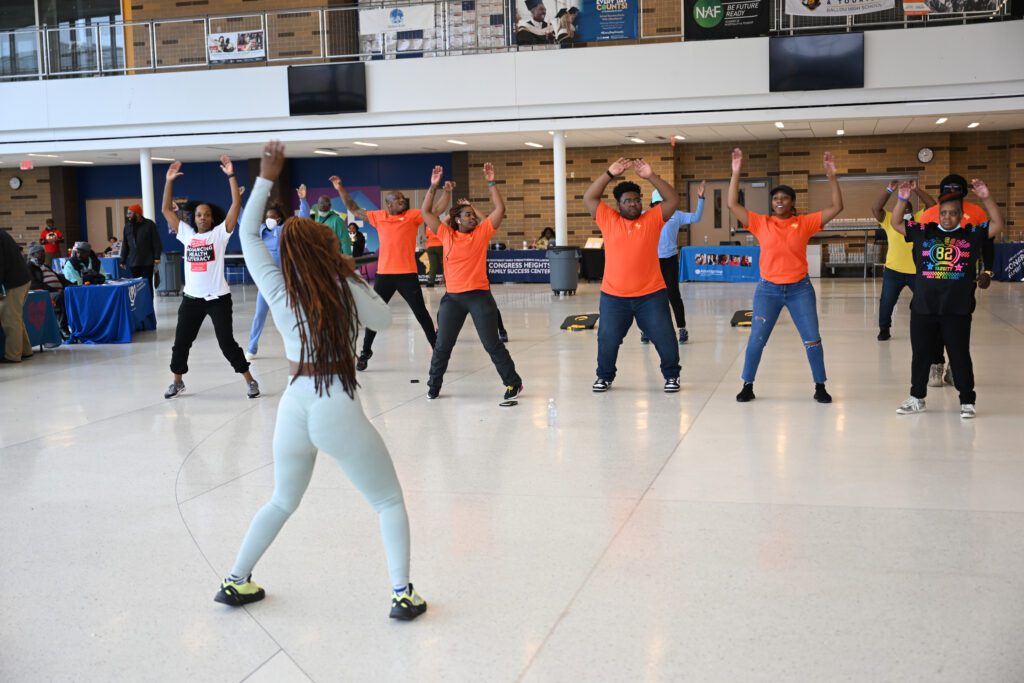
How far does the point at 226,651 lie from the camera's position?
13.0 feet

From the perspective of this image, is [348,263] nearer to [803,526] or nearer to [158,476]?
[803,526]

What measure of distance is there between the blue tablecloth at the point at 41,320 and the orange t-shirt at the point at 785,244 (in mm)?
9380

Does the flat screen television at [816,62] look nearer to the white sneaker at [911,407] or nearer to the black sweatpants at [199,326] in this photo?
the white sneaker at [911,407]

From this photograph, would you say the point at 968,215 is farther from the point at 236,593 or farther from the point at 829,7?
the point at 829,7

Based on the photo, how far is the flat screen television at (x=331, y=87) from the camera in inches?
851

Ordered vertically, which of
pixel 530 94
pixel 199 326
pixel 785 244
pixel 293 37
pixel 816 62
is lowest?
pixel 199 326

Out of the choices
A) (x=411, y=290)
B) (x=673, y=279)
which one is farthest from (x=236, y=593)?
A: (x=673, y=279)

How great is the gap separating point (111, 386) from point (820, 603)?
8.34 m

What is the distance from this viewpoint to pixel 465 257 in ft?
30.9

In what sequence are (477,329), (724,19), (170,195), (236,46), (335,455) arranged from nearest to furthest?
1. (335,455)
2. (170,195)
3. (477,329)
4. (724,19)
5. (236,46)

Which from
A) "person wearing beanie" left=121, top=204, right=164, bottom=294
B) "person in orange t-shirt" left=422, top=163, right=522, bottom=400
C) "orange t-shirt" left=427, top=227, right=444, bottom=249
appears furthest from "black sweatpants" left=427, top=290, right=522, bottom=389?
"person wearing beanie" left=121, top=204, right=164, bottom=294

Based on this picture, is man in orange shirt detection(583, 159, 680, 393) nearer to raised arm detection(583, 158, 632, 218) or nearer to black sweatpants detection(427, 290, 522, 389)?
raised arm detection(583, 158, 632, 218)

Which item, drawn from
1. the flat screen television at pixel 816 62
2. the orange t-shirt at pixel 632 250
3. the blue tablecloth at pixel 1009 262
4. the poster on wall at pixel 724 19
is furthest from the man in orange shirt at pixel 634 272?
the blue tablecloth at pixel 1009 262

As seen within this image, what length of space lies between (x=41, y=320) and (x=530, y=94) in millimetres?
10694
